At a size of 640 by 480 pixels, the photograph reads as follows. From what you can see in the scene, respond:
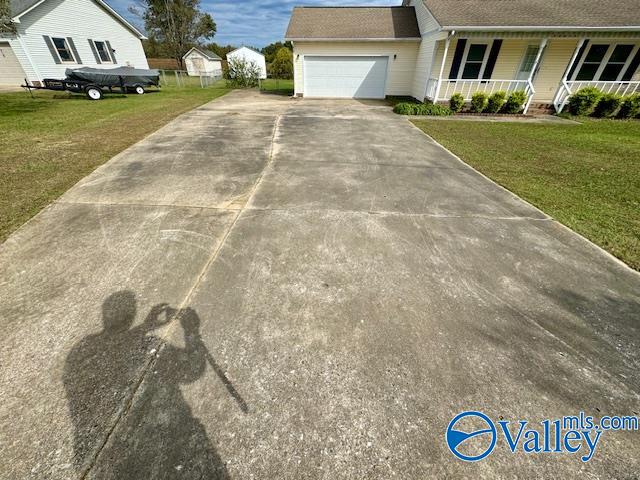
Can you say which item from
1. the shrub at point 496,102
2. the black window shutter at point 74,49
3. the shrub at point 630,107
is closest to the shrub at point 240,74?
the black window shutter at point 74,49

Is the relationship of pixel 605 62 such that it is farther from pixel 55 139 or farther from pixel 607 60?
pixel 55 139

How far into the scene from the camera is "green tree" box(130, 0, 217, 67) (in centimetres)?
4081

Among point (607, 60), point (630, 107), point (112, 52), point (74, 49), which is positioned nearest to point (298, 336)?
point (630, 107)

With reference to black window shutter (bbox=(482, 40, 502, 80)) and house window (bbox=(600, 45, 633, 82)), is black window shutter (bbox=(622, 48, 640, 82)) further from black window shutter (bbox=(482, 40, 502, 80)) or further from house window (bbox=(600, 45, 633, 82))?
black window shutter (bbox=(482, 40, 502, 80))

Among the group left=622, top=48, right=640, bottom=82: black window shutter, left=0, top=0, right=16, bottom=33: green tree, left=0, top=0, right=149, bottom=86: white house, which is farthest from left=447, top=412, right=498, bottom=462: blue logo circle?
left=0, top=0, right=149, bottom=86: white house

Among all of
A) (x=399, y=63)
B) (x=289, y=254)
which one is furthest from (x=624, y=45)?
(x=289, y=254)

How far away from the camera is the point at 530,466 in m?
1.73

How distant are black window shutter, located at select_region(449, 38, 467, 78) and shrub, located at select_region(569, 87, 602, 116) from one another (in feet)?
17.1

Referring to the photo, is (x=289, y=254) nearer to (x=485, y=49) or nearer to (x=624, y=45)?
(x=485, y=49)

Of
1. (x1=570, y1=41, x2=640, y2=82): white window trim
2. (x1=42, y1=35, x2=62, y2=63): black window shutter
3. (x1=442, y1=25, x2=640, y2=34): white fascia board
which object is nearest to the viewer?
(x1=442, y1=25, x2=640, y2=34): white fascia board

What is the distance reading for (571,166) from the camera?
6.91 m

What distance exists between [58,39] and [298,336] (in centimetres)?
2623

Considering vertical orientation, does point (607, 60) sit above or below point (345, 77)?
above

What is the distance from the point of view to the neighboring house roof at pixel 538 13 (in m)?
11.7
